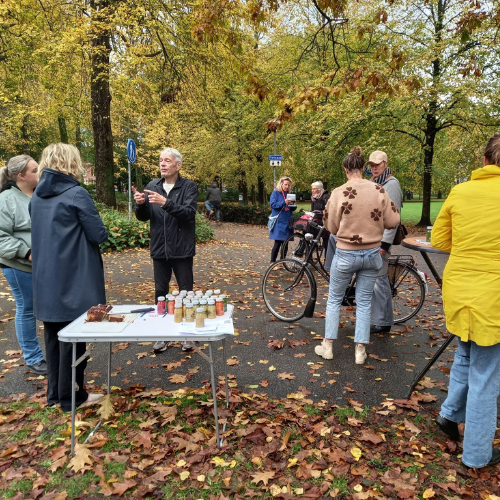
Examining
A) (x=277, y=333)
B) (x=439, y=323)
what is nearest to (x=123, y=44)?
(x=277, y=333)

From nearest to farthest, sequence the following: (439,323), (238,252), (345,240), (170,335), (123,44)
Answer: (170,335) < (345,240) < (439,323) < (123,44) < (238,252)

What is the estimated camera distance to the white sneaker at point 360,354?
412cm

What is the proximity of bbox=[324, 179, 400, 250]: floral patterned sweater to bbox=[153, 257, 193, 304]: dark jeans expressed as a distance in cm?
169

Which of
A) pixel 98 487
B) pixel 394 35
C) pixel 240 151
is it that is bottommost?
pixel 98 487

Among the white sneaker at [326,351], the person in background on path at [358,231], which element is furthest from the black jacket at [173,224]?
the white sneaker at [326,351]

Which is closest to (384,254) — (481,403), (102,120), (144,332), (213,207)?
(481,403)

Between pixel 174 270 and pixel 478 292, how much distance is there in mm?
2975

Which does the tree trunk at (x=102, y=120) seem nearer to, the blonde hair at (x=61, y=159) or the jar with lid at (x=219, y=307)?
the blonde hair at (x=61, y=159)

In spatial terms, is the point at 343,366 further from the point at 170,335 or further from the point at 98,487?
the point at 98,487

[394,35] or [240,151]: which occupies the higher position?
[394,35]

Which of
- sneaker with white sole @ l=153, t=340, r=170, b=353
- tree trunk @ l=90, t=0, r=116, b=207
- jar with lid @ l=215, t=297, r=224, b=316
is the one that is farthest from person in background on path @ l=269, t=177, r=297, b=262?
tree trunk @ l=90, t=0, r=116, b=207

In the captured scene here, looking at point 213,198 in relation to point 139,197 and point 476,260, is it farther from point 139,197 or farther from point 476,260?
point 476,260

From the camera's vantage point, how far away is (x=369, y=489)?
2441mm

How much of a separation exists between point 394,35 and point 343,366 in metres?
15.1
